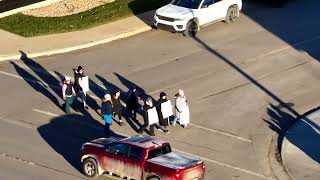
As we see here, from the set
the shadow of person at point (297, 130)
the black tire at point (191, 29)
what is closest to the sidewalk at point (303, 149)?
the shadow of person at point (297, 130)

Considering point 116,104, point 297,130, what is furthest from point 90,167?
point 297,130

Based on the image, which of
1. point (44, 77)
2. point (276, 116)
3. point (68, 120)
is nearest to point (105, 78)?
point (44, 77)

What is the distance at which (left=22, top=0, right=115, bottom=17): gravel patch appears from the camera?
40219 mm

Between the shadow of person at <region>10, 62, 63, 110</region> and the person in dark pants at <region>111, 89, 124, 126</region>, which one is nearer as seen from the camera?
the person in dark pants at <region>111, 89, 124, 126</region>

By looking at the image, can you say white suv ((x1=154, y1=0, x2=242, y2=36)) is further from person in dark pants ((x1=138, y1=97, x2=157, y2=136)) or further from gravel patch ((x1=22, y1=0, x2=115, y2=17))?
person in dark pants ((x1=138, y1=97, x2=157, y2=136))

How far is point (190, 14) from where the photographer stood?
36562mm

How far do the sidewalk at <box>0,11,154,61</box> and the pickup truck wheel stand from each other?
3533mm

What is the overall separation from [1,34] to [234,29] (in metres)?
10.3

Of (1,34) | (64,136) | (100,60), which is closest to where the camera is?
(64,136)

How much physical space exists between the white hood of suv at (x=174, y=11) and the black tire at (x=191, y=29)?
468 mm

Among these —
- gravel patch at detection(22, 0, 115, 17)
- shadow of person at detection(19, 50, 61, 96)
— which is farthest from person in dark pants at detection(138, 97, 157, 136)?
gravel patch at detection(22, 0, 115, 17)

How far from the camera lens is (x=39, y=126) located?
88.6 ft

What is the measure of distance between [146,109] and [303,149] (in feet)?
15.9

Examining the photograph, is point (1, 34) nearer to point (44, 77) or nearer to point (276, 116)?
point (44, 77)
